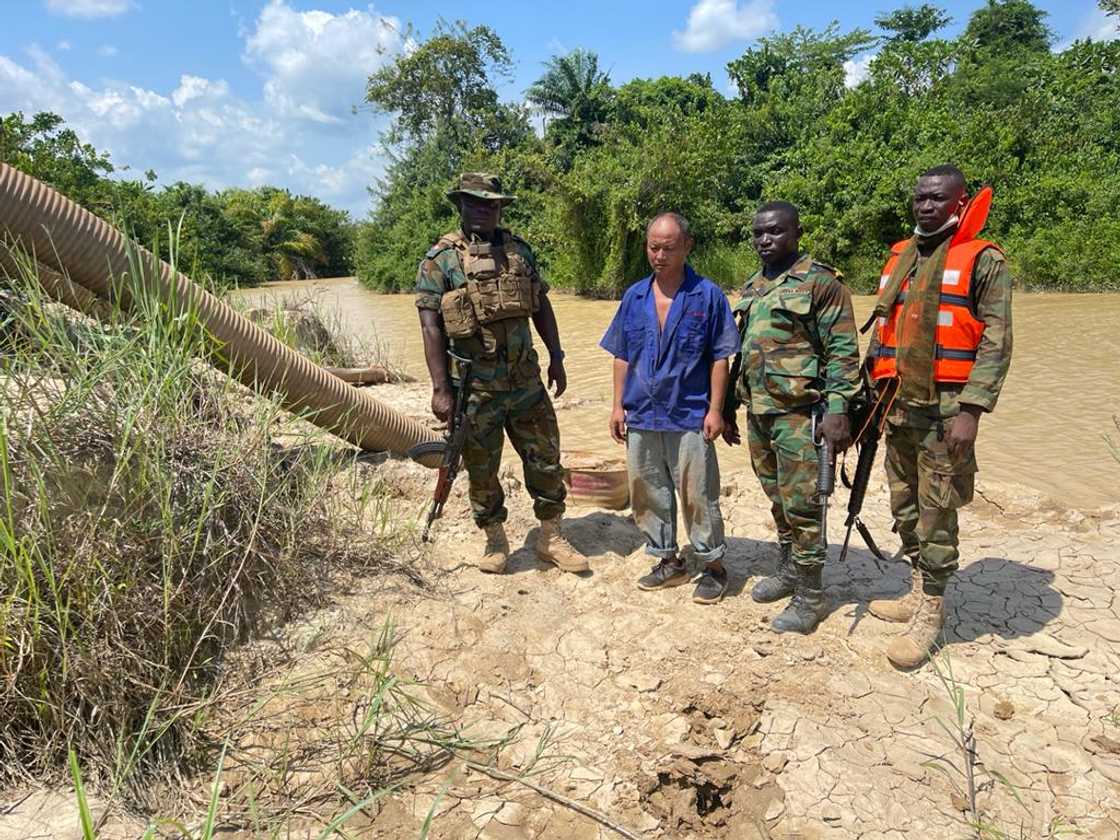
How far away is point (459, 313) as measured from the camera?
3133 millimetres

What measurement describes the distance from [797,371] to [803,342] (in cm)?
12

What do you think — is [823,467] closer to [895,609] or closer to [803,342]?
[803,342]

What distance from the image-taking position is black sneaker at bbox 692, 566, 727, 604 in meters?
3.16

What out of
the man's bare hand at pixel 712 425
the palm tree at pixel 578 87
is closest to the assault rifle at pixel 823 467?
the man's bare hand at pixel 712 425

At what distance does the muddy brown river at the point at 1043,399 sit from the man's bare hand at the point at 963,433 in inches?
104

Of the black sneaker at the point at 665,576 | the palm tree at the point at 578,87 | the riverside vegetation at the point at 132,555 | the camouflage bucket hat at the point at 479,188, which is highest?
the palm tree at the point at 578,87

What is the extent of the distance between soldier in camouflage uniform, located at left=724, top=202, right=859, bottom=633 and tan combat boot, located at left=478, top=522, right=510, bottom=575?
1299mm

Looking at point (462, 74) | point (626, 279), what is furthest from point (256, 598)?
point (462, 74)

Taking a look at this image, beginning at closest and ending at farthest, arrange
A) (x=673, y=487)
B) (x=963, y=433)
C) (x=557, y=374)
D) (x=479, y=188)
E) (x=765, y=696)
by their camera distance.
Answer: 1. (x=963, y=433)
2. (x=765, y=696)
3. (x=479, y=188)
4. (x=673, y=487)
5. (x=557, y=374)

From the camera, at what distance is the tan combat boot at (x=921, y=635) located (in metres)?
2.64

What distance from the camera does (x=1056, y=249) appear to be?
1427cm

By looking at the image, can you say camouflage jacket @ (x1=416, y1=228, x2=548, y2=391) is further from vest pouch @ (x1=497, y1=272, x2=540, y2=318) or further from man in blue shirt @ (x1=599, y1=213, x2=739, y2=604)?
man in blue shirt @ (x1=599, y1=213, x2=739, y2=604)

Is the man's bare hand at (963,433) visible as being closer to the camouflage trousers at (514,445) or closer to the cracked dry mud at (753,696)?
the cracked dry mud at (753,696)

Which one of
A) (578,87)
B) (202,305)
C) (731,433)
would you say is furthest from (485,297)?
(578,87)
